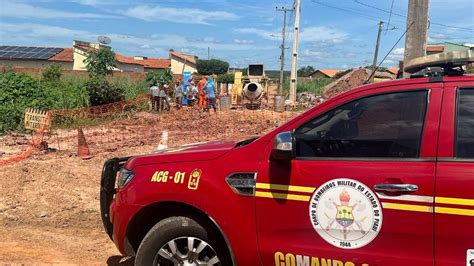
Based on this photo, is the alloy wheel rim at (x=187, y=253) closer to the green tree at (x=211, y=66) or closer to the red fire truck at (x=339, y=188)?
the red fire truck at (x=339, y=188)

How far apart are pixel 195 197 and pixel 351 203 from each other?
1136mm

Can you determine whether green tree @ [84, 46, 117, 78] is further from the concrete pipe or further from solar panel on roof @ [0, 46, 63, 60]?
solar panel on roof @ [0, 46, 63, 60]

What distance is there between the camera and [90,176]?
863cm

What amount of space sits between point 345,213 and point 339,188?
160 millimetres

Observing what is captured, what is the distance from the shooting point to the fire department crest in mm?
2965

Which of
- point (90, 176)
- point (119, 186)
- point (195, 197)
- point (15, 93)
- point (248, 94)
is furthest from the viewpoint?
point (248, 94)

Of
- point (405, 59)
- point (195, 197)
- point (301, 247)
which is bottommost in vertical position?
point (301, 247)

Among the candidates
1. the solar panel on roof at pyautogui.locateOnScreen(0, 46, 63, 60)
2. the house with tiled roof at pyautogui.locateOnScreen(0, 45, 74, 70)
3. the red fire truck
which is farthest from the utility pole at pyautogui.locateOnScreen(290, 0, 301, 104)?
the solar panel on roof at pyautogui.locateOnScreen(0, 46, 63, 60)

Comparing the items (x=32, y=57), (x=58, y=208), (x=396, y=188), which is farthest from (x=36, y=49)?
(x=396, y=188)

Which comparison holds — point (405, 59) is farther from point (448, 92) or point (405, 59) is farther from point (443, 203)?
point (443, 203)

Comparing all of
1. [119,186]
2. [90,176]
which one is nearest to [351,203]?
[119,186]

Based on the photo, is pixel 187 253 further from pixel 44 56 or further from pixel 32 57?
pixel 44 56

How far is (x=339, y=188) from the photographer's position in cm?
306

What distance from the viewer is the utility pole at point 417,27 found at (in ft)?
19.7
